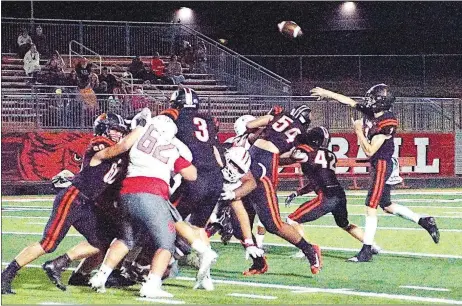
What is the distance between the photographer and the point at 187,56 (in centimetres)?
2322

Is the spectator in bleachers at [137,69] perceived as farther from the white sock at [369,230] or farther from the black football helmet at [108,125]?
the black football helmet at [108,125]

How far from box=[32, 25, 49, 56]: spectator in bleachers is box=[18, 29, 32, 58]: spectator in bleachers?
233 millimetres

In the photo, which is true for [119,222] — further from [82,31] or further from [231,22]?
[231,22]

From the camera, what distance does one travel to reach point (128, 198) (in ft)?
20.1

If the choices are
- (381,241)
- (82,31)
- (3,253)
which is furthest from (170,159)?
(82,31)

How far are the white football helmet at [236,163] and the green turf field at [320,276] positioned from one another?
826mm

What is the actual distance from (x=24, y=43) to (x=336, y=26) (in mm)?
10120

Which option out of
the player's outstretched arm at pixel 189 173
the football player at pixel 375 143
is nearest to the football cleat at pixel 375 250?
the football player at pixel 375 143

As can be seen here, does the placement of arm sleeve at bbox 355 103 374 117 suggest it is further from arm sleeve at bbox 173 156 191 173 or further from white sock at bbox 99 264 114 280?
white sock at bbox 99 264 114 280

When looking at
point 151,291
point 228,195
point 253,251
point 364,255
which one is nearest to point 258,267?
point 253,251

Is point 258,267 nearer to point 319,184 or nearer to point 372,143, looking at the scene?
point 319,184

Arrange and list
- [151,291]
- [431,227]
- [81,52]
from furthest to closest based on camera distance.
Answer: [81,52], [431,227], [151,291]

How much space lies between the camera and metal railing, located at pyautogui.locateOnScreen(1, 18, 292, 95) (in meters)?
22.4

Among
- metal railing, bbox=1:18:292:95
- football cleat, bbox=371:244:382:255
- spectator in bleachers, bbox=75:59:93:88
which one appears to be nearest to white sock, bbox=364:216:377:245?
football cleat, bbox=371:244:382:255
